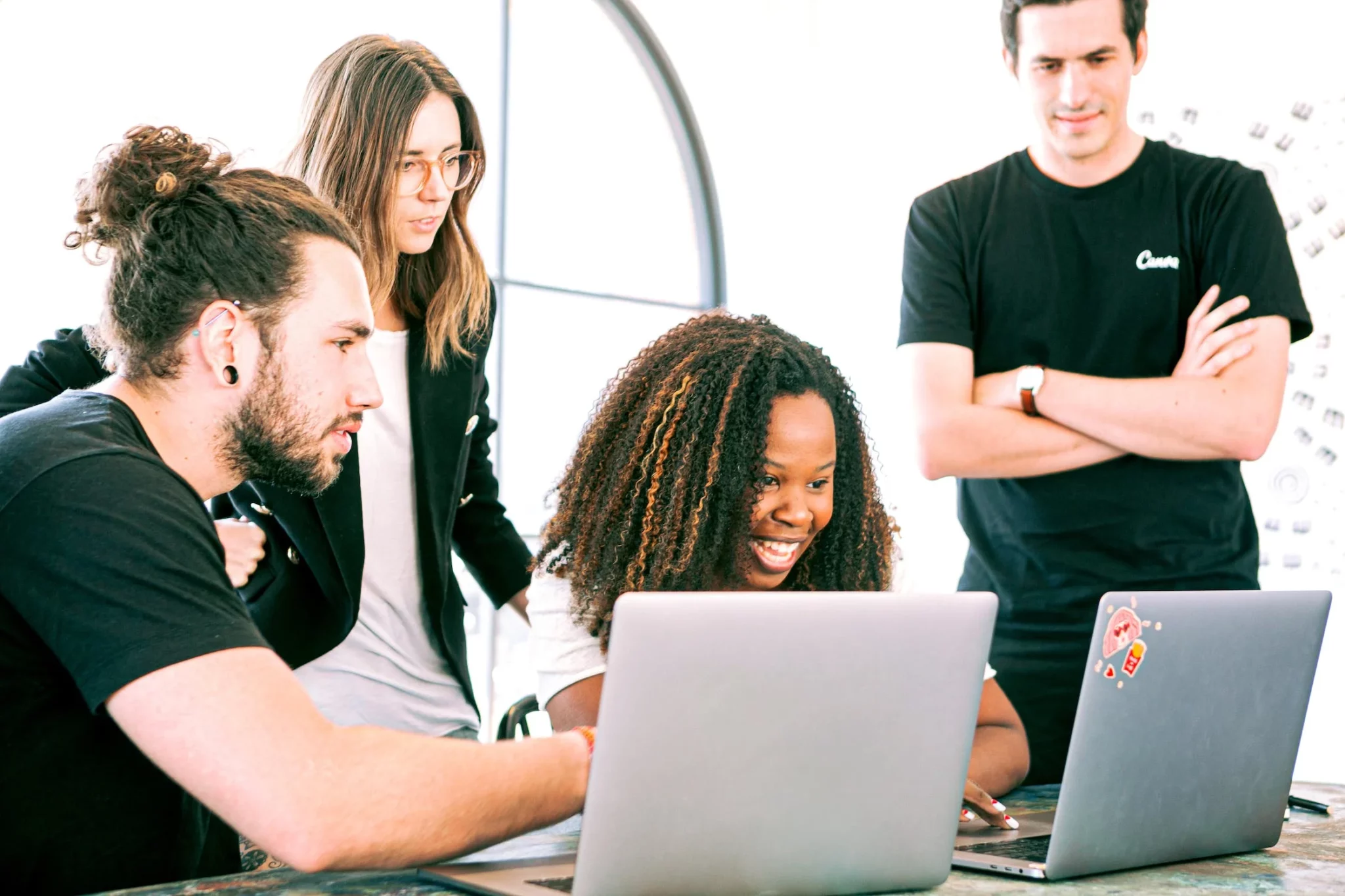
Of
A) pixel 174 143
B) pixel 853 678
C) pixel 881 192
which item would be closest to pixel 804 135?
pixel 881 192

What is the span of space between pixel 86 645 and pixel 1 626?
0.12 meters

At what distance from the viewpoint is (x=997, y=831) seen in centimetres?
135

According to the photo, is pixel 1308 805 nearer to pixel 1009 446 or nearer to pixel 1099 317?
pixel 1009 446

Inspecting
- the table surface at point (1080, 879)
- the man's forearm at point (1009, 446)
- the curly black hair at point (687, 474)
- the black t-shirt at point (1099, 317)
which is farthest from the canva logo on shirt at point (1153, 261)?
the table surface at point (1080, 879)

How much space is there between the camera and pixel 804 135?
14.6 feet

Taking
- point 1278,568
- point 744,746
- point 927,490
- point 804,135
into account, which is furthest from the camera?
point 804,135

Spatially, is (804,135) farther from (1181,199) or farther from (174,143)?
(174,143)

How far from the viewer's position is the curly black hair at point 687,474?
5.39ft

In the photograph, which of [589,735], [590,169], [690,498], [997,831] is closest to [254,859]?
[589,735]

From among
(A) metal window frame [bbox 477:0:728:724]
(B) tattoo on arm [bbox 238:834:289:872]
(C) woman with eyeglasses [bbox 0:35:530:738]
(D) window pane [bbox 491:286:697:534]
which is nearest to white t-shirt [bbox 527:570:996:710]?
(C) woman with eyeglasses [bbox 0:35:530:738]

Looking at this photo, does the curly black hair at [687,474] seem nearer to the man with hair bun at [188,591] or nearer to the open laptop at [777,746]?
the man with hair bun at [188,591]

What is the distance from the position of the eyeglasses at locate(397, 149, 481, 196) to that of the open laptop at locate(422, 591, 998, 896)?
3.24 feet

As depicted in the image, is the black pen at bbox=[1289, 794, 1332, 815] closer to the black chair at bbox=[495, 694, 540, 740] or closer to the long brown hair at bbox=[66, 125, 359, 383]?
the black chair at bbox=[495, 694, 540, 740]

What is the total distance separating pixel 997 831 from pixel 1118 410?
0.73 metres
